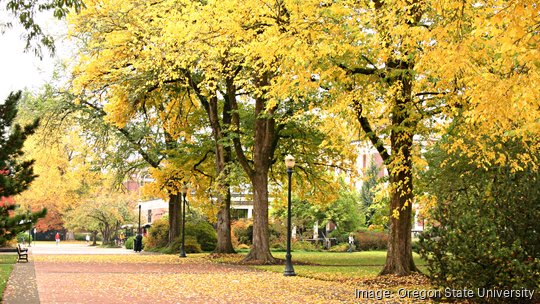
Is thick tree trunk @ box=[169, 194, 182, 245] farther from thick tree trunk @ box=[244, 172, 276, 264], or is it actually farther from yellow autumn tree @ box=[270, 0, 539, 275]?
yellow autumn tree @ box=[270, 0, 539, 275]

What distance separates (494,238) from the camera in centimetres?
1214

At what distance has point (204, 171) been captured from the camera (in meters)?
37.6

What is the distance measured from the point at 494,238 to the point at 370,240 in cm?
4129

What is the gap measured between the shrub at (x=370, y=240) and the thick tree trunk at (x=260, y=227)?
80.1ft

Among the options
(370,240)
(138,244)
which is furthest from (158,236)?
(370,240)

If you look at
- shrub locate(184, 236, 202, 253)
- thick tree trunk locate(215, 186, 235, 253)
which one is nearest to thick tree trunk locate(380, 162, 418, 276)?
thick tree trunk locate(215, 186, 235, 253)

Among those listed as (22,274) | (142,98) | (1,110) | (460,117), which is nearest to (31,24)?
(1,110)

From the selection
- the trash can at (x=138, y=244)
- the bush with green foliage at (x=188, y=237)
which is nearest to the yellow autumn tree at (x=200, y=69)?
the bush with green foliage at (x=188, y=237)

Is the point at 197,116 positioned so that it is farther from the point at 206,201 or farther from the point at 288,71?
the point at 288,71

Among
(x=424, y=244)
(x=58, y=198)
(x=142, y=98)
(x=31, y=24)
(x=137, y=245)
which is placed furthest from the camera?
(x=58, y=198)

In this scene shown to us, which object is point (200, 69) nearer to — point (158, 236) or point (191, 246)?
point (191, 246)

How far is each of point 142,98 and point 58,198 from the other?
158 feet

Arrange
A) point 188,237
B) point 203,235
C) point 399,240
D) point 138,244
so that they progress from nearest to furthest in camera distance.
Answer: point 399,240
point 188,237
point 203,235
point 138,244

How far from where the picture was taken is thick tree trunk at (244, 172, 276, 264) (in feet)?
93.8
